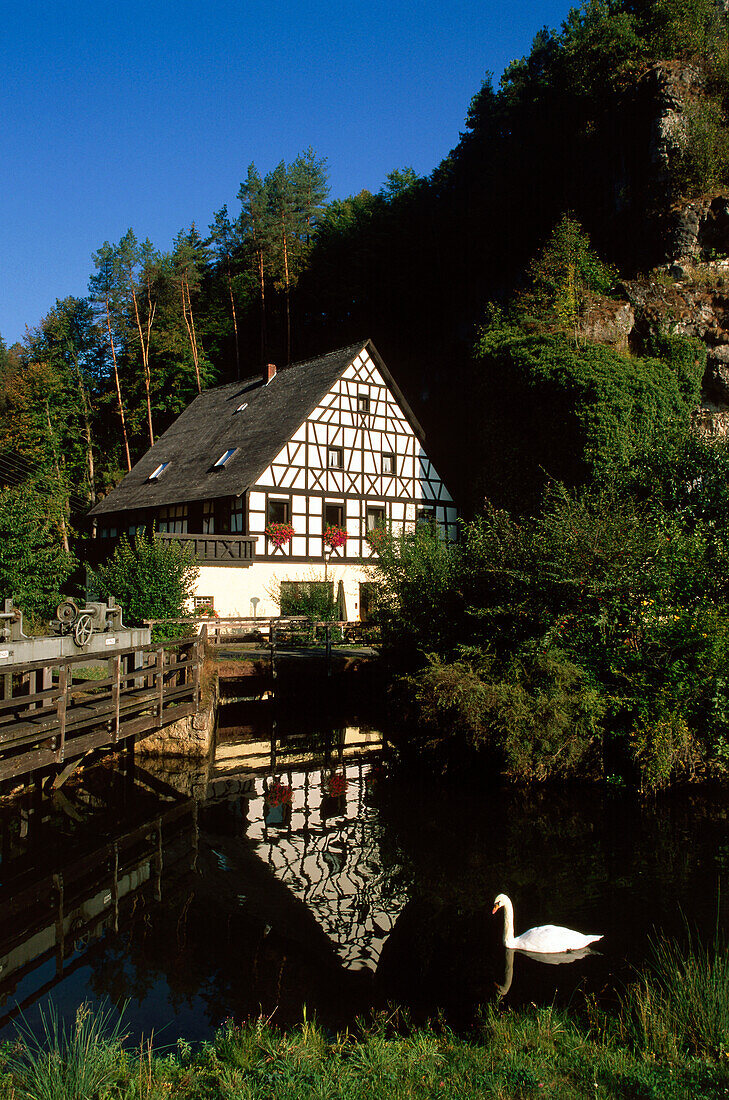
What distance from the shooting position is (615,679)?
44.0ft

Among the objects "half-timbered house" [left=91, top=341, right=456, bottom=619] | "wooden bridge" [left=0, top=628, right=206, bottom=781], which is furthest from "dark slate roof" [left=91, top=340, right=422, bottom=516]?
"wooden bridge" [left=0, top=628, right=206, bottom=781]

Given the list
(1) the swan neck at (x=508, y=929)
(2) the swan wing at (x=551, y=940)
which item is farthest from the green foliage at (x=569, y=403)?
(1) the swan neck at (x=508, y=929)

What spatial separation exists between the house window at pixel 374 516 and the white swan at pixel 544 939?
2316 centimetres

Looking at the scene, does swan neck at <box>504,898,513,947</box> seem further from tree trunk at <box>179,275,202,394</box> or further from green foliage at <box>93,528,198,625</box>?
tree trunk at <box>179,275,202,394</box>

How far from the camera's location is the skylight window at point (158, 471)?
109ft

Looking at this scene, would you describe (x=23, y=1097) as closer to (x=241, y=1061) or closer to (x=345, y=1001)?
(x=241, y=1061)

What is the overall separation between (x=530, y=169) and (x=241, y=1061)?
40.5 metres

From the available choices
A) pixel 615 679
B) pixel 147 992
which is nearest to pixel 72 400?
pixel 615 679

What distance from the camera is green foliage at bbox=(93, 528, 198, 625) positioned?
1975 cm

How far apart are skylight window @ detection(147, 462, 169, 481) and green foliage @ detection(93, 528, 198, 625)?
13.3 m

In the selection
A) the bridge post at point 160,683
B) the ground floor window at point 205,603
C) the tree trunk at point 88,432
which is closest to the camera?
the bridge post at point 160,683

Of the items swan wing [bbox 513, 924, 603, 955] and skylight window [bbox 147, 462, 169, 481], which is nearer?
swan wing [bbox 513, 924, 603, 955]

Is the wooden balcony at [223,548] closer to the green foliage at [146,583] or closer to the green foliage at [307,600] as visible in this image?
the green foliage at [307,600]

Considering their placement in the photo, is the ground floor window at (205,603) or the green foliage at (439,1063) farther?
the ground floor window at (205,603)
